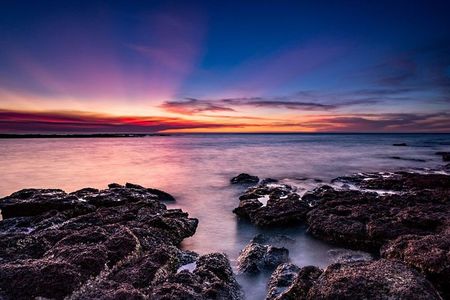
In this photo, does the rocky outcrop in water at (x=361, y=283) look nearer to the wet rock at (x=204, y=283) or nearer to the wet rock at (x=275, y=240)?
the wet rock at (x=204, y=283)

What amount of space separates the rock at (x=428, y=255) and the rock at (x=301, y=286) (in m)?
1.51

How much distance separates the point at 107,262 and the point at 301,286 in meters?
2.55

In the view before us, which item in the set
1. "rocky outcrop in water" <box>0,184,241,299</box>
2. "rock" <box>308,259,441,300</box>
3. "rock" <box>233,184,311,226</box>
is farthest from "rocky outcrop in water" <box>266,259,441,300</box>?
"rock" <box>233,184,311,226</box>

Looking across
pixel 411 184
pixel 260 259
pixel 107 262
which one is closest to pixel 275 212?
pixel 260 259

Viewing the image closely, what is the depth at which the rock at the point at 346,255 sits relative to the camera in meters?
5.69

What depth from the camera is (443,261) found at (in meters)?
4.21

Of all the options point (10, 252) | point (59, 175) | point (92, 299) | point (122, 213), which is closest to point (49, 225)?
point (122, 213)

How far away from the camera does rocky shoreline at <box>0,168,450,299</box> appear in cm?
353

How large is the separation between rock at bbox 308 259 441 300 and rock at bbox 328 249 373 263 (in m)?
1.86

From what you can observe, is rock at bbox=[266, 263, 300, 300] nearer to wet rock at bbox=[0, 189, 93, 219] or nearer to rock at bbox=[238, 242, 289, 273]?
rock at bbox=[238, 242, 289, 273]

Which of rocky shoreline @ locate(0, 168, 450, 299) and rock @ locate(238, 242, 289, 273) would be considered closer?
rocky shoreline @ locate(0, 168, 450, 299)

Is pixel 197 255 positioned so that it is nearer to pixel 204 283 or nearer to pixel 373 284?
pixel 204 283

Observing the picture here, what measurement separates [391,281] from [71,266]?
3726 millimetres

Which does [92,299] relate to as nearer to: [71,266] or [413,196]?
[71,266]
